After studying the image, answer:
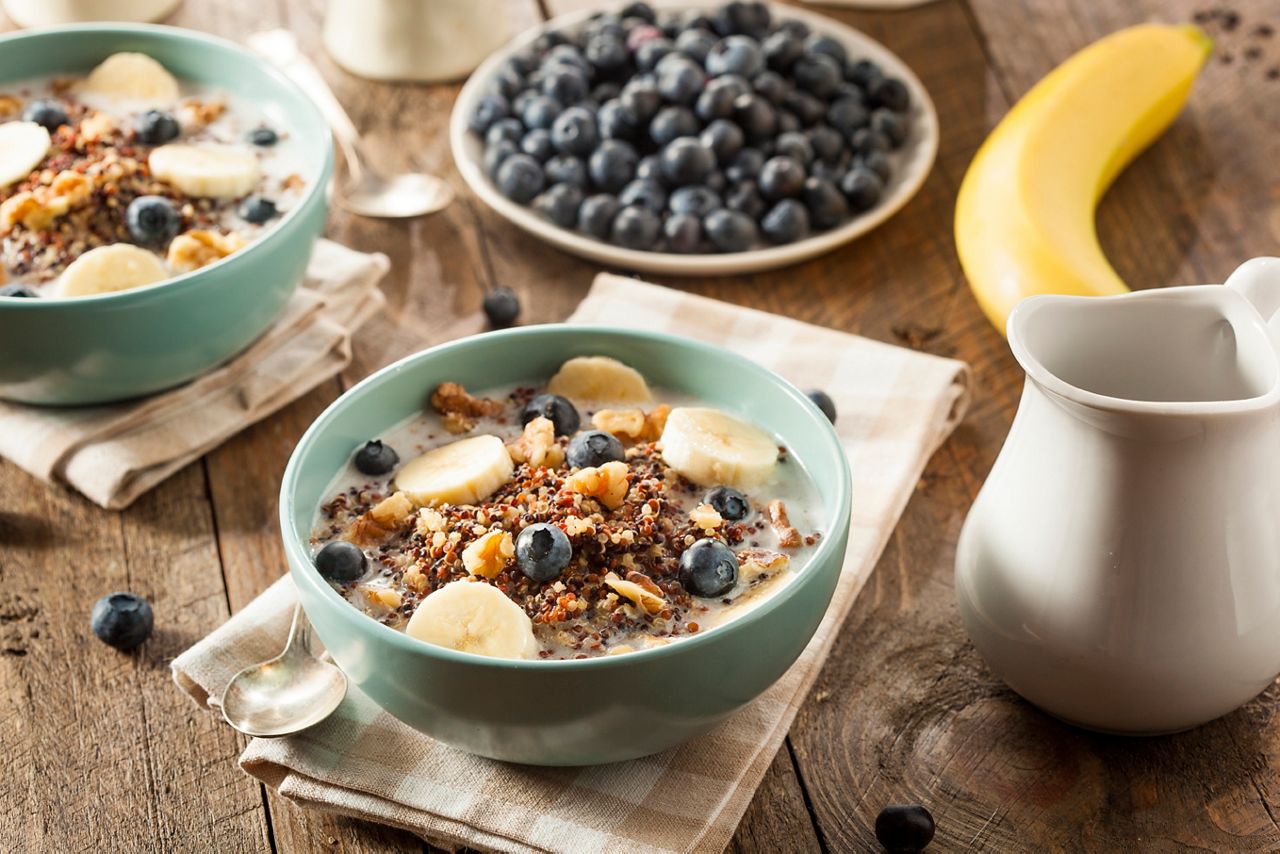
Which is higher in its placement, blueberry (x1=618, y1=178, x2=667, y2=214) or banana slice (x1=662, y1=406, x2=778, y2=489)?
banana slice (x1=662, y1=406, x2=778, y2=489)

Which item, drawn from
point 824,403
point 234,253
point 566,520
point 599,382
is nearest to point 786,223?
point 824,403

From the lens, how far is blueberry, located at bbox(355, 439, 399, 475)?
1.17 meters

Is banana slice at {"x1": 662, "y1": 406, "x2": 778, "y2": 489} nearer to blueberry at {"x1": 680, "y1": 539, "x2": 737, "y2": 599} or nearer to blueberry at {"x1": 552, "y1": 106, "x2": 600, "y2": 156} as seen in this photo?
blueberry at {"x1": 680, "y1": 539, "x2": 737, "y2": 599}

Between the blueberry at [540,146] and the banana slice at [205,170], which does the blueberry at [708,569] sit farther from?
the blueberry at [540,146]

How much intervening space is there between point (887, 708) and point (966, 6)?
1467 mm

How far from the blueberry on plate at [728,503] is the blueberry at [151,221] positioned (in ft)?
2.23

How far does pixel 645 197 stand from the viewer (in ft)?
5.66

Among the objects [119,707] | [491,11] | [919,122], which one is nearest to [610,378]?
[119,707]

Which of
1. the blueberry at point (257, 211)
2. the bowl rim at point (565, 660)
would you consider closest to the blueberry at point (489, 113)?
the blueberry at point (257, 211)

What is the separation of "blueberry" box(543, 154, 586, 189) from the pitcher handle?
0.92 m

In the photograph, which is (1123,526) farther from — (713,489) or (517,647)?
(517,647)

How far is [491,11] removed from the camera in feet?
6.88

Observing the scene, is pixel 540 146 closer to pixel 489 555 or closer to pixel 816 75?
pixel 816 75

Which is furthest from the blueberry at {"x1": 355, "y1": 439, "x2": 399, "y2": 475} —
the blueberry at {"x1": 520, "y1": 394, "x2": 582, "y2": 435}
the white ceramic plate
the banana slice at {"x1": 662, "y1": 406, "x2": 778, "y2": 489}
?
the white ceramic plate
